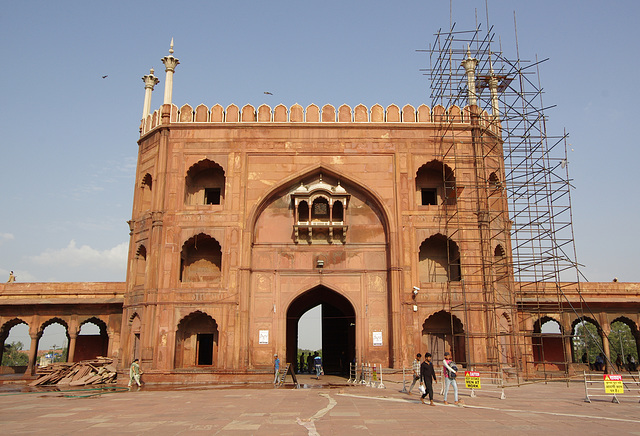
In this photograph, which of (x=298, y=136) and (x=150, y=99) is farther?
(x=150, y=99)

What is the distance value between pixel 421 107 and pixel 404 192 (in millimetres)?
3854

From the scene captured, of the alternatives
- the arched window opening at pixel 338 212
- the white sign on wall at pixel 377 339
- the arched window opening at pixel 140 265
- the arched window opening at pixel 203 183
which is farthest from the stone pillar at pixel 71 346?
the white sign on wall at pixel 377 339

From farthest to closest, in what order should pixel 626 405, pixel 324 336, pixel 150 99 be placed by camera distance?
pixel 324 336 → pixel 150 99 → pixel 626 405

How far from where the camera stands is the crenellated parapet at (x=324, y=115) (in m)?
22.6

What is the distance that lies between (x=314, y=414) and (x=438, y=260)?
41.7ft

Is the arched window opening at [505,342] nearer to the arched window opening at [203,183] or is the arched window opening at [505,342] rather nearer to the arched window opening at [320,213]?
the arched window opening at [320,213]

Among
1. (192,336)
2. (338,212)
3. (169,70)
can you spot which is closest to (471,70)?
(338,212)

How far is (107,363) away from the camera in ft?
→ 69.5

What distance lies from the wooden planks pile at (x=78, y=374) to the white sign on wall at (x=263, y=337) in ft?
18.3

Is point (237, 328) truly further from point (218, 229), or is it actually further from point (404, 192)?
point (404, 192)

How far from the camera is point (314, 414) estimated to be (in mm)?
10758

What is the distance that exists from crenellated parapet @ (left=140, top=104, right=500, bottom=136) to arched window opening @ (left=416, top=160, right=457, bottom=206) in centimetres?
194

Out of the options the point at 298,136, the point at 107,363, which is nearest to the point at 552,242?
the point at 298,136

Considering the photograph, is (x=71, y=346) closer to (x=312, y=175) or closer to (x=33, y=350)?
(x=33, y=350)
